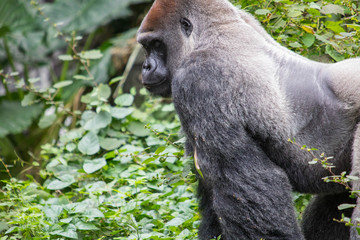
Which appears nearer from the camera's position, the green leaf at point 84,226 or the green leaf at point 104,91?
the green leaf at point 84,226

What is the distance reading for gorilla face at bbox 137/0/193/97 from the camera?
2.71 m

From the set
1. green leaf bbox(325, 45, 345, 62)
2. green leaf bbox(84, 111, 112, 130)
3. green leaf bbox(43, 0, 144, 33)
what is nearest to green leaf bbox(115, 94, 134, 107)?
green leaf bbox(84, 111, 112, 130)

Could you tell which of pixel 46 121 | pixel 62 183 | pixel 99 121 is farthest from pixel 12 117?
pixel 46 121

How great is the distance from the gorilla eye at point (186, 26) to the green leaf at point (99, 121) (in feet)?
4.45


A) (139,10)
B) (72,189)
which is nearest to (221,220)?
(72,189)

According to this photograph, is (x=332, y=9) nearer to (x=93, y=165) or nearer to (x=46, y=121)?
(x=93, y=165)

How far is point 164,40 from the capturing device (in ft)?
9.01

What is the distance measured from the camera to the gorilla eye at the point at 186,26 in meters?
2.69

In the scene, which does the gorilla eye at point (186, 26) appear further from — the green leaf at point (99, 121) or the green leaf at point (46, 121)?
the green leaf at point (46, 121)

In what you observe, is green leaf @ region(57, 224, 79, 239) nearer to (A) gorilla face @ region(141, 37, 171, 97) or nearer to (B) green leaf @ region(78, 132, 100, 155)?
(A) gorilla face @ region(141, 37, 171, 97)

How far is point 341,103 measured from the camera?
7.55 ft

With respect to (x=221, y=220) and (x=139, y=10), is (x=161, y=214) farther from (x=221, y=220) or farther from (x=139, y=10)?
(x=139, y=10)

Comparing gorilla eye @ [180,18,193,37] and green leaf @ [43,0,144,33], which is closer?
gorilla eye @ [180,18,193,37]

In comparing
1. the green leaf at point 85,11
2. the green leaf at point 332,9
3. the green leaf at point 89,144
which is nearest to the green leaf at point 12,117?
the green leaf at point 332,9
